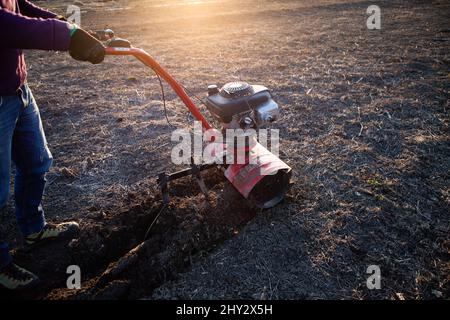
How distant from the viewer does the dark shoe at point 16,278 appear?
2.71 m

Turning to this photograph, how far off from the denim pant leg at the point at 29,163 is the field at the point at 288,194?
1.13 ft

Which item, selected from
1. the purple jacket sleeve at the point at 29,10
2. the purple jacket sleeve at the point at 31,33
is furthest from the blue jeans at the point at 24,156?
the purple jacket sleeve at the point at 29,10

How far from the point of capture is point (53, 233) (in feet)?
10.5

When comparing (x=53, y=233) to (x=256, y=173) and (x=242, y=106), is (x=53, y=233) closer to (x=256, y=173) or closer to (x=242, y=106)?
(x=256, y=173)

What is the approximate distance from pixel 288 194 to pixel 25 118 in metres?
2.63

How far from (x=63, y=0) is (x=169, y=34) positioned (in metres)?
14.5

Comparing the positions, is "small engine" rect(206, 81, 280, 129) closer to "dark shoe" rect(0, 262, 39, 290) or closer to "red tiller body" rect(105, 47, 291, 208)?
"red tiller body" rect(105, 47, 291, 208)

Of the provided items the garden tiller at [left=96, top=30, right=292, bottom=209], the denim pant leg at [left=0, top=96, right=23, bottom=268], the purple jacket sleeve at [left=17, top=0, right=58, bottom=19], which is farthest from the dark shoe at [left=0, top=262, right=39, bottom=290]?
the purple jacket sleeve at [left=17, top=0, right=58, bottom=19]

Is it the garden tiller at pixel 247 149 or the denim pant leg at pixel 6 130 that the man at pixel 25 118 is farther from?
the garden tiller at pixel 247 149

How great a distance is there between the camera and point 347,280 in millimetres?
2725

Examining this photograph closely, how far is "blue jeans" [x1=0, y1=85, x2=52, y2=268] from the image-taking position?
8.07 ft

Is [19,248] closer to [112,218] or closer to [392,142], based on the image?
[112,218]

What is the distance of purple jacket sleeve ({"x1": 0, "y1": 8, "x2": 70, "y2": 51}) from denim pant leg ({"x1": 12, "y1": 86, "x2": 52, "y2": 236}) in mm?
558

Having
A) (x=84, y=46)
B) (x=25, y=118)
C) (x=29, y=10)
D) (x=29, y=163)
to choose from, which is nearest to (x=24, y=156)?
(x=29, y=163)
